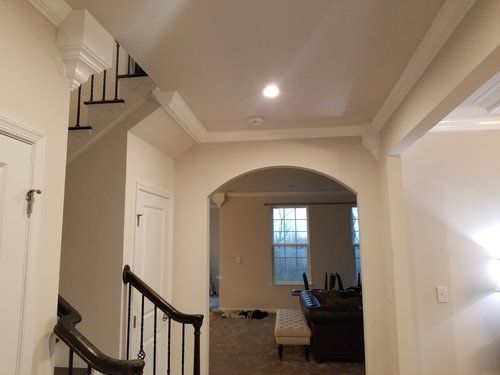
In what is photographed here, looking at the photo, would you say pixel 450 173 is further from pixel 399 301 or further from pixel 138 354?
pixel 138 354

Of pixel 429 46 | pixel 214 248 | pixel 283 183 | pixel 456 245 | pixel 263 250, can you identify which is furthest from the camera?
pixel 214 248

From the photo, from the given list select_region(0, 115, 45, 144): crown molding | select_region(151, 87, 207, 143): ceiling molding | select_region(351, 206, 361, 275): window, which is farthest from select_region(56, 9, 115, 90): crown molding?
select_region(351, 206, 361, 275): window

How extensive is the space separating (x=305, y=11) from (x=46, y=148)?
1.31m

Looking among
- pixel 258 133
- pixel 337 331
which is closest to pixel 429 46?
pixel 258 133

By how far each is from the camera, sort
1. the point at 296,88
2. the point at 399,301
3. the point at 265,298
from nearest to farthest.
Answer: the point at 296,88 → the point at 399,301 → the point at 265,298

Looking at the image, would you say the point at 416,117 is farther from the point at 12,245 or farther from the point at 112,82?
the point at 112,82

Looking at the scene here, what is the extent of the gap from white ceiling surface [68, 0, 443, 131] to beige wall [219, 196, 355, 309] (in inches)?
210

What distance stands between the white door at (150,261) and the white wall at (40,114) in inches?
43.3

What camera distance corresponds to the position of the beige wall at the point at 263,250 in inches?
302

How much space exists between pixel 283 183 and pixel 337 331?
3.42m

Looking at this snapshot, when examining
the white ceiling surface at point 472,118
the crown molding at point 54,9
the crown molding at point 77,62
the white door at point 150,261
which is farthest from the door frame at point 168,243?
the white ceiling surface at point 472,118

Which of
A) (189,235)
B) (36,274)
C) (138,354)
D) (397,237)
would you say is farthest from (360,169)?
(36,274)

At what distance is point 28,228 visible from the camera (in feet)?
4.51

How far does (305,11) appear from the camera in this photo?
1.57 m
